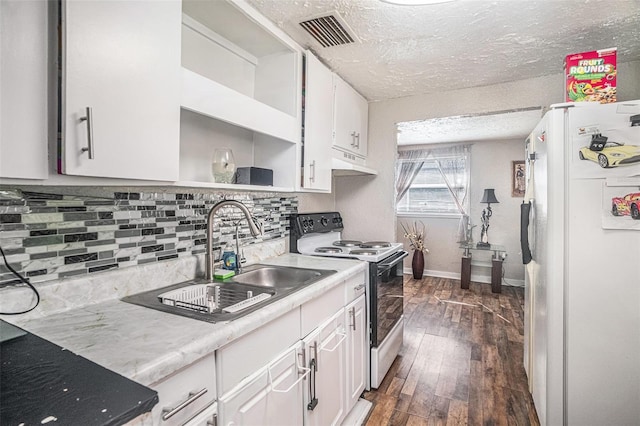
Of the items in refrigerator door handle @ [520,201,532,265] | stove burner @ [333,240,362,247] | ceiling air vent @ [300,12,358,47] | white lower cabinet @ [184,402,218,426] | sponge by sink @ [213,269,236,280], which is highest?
ceiling air vent @ [300,12,358,47]

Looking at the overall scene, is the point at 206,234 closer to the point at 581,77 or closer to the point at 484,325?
the point at 581,77

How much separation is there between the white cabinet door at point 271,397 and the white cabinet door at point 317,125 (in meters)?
1.01

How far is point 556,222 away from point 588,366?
2.24 ft

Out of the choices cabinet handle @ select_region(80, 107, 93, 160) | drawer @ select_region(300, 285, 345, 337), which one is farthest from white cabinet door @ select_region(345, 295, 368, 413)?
cabinet handle @ select_region(80, 107, 93, 160)

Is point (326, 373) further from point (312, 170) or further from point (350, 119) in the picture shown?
point (350, 119)

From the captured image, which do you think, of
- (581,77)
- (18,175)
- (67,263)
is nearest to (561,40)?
(581,77)

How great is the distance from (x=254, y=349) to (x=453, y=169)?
15.1ft

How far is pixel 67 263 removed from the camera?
1.06 meters

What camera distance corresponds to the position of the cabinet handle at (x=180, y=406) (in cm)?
76

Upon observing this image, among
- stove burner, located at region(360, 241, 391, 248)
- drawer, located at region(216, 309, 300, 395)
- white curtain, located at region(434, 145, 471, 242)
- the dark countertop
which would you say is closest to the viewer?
the dark countertop

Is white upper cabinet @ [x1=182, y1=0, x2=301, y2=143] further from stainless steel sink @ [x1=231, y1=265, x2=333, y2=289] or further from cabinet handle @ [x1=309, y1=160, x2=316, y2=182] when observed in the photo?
stainless steel sink @ [x1=231, y1=265, x2=333, y2=289]

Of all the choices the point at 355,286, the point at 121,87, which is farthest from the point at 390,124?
the point at 121,87

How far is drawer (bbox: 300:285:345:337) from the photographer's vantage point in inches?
52.5

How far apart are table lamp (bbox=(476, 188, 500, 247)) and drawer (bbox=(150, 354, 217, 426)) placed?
4371 millimetres
